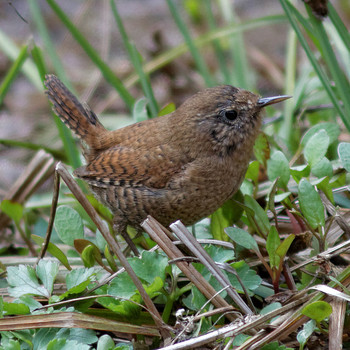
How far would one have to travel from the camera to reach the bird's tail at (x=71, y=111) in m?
3.31

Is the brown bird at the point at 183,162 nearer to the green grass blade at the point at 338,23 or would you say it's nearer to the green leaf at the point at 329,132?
the green leaf at the point at 329,132

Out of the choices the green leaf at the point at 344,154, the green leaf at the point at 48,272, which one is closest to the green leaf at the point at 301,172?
the green leaf at the point at 344,154

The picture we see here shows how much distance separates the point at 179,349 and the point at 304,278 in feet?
2.16

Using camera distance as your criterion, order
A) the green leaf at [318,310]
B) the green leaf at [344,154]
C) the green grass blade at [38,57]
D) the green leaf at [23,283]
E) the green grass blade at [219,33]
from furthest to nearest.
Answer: the green grass blade at [219,33] → the green grass blade at [38,57] → the green leaf at [344,154] → the green leaf at [23,283] → the green leaf at [318,310]

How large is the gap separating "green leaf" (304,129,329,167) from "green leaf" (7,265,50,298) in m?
1.24

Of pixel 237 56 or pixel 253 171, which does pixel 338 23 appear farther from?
pixel 237 56

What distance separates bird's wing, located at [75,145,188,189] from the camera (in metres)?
2.77

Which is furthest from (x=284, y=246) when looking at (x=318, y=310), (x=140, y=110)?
(x=140, y=110)

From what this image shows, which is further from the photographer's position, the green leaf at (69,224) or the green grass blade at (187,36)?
the green grass blade at (187,36)

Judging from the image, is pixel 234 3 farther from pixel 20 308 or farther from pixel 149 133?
pixel 20 308

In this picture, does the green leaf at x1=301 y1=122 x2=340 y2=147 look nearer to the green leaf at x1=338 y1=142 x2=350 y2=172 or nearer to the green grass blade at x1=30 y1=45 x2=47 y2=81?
the green leaf at x1=338 y1=142 x2=350 y2=172

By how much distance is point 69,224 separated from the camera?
8.54 ft

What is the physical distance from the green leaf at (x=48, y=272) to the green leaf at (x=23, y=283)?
24 millimetres

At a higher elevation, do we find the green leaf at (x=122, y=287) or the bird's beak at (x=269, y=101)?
the bird's beak at (x=269, y=101)
